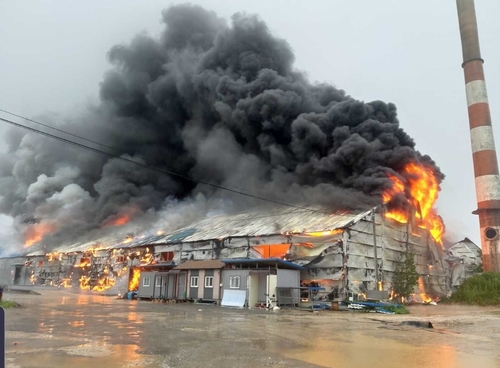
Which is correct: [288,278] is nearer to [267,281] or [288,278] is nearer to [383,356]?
[267,281]

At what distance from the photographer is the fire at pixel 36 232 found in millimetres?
58844

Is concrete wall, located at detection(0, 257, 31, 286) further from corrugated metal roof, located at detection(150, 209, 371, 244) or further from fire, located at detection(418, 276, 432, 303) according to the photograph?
fire, located at detection(418, 276, 432, 303)

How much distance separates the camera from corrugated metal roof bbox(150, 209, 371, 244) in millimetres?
30906

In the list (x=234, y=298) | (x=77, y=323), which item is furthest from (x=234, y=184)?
(x=77, y=323)

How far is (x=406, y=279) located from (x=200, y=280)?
15550mm

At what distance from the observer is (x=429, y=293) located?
35.6 meters

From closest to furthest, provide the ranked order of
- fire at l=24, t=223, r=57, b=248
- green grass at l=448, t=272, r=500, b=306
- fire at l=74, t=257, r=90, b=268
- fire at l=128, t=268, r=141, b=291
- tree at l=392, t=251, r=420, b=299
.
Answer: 1. tree at l=392, t=251, r=420, b=299
2. green grass at l=448, t=272, r=500, b=306
3. fire at l=128, t=268, r=141, b=291
4. fire at l=74, t=257, r=90, b=268
5. fire at l=24, t=223, r=57, b=248

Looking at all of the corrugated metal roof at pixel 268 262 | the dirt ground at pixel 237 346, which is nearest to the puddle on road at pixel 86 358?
the dirt ground at pixel 237 346

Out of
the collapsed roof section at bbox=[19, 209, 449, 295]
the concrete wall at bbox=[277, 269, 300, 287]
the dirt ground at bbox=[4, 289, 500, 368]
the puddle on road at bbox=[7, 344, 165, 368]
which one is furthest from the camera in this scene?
the collapsed roof section at bbox=[19, 209, 449, 295]

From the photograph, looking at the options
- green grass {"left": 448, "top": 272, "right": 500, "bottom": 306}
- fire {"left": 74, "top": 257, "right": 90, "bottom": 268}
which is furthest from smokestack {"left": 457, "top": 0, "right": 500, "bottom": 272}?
fire {"left": 74, "top": 257, "right": 90, "bottom": 268}

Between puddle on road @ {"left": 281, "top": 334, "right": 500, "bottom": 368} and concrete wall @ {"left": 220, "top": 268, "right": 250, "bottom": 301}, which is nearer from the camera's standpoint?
puddle on road @ {"left": 281, "top": 334, "right": 500, "bottom": 368}

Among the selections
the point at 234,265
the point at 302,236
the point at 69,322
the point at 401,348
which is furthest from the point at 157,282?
the point at 401,348

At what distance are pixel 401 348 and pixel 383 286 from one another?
21.5 metres

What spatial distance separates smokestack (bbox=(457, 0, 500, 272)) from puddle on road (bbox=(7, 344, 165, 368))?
37211 millimetres
